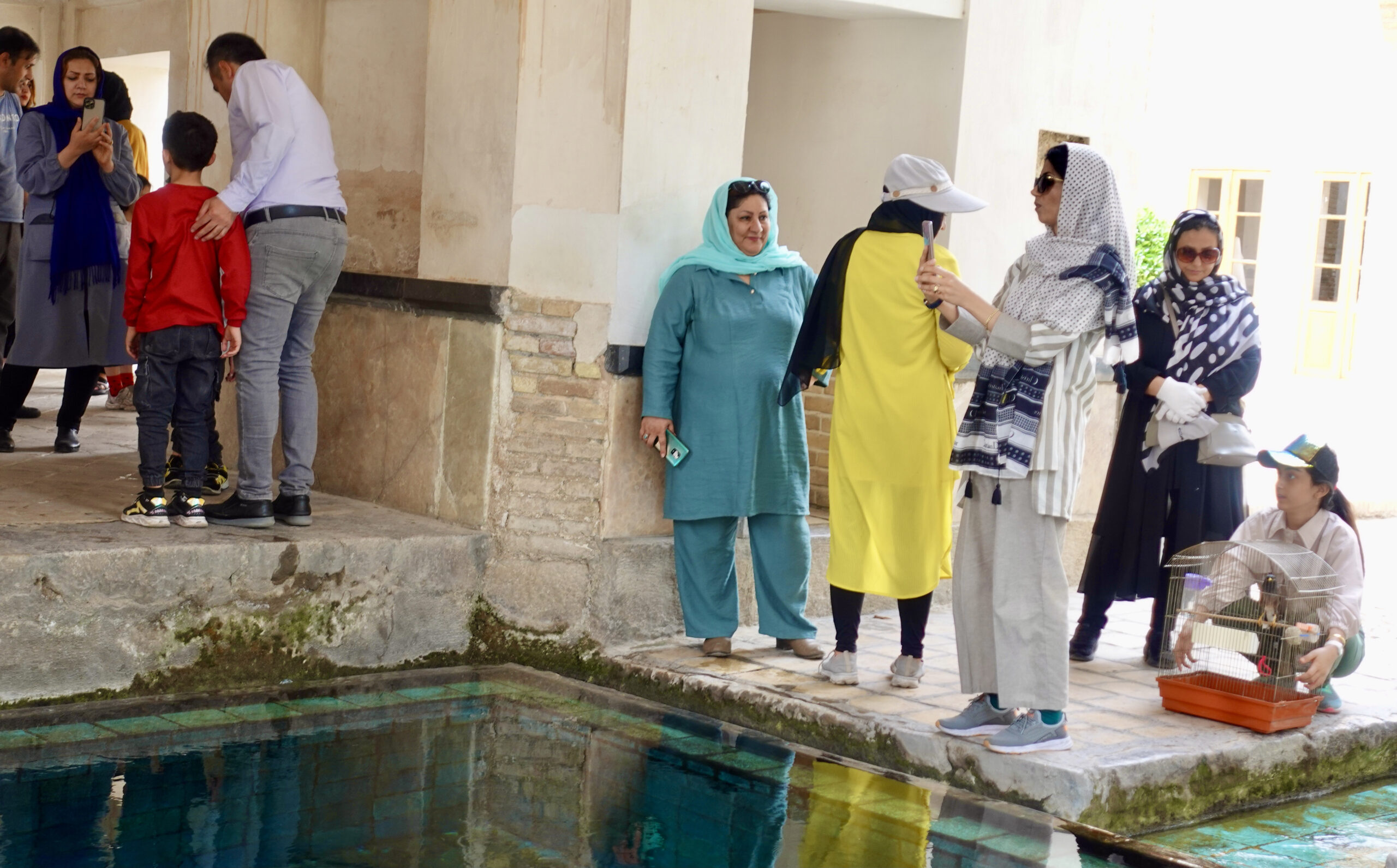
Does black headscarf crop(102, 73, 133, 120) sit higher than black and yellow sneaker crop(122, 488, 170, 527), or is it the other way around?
black headscarf crop(102, 73, 133, 120)

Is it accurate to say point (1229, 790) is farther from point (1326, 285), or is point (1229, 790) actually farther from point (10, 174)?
point (1326, 285)

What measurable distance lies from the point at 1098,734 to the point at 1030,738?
0.38 m

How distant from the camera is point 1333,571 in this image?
5047mm

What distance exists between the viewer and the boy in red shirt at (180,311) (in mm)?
5238

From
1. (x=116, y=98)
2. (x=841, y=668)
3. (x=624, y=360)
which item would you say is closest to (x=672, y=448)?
(x=624, y=360)

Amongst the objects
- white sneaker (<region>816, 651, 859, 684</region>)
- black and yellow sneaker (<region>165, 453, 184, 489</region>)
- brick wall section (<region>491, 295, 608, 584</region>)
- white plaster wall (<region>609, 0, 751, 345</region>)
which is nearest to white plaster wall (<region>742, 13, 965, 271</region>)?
white plaster wall (<region>609, 0, 751, 345</region>)

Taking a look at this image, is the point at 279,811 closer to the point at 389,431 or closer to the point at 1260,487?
the point at 389,431

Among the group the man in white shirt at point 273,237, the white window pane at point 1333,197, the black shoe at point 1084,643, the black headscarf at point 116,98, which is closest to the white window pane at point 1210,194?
the white window pane at point 1333,197

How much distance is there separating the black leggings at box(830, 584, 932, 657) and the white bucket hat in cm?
127

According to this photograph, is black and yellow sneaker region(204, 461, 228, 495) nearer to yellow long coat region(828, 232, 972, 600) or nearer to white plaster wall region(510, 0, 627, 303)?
white plaster wall region(510, 0, 627, 303)

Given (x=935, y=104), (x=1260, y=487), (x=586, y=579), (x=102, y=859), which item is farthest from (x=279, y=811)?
(x=1260, y=487)

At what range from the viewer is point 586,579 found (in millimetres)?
5672

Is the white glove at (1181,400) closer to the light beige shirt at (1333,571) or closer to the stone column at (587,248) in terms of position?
the light beige shirt at (1333,571)

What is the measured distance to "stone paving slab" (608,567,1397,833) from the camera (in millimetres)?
4387
